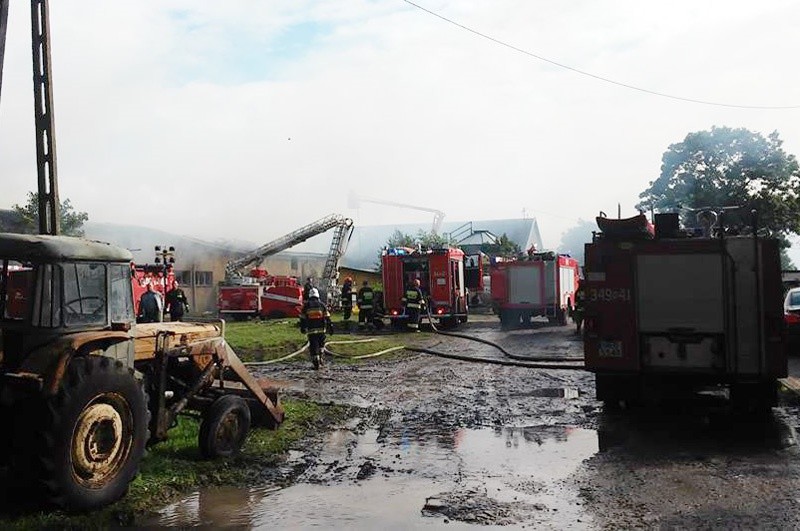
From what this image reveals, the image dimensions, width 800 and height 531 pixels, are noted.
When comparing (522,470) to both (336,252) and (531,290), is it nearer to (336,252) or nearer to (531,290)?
(531,290)

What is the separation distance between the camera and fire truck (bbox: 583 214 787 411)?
799cm

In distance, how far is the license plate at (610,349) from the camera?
28.3ft

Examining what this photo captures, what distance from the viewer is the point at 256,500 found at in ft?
18.4

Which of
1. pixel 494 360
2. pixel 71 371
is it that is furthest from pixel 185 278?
pixel 71 371

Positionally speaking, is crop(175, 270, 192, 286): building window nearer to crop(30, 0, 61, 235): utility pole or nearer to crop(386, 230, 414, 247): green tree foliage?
crop(386, 230, 414, 247): green tree foliage

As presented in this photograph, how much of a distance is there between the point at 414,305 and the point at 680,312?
13.9 meters

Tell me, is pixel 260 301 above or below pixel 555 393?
above

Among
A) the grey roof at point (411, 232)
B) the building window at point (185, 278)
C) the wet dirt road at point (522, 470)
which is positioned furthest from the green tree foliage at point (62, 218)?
the grey roof at point (411, 232)

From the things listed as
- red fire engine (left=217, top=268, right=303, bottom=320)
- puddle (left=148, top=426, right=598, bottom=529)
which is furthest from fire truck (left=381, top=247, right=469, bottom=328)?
puddle (left=148, top=426, right=598, bottom=529)

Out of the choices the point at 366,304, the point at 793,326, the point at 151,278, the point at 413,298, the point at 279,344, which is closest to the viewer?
the point at 793,326

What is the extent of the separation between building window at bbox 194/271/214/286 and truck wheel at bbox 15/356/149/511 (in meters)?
34.2

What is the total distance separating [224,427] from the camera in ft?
21.8

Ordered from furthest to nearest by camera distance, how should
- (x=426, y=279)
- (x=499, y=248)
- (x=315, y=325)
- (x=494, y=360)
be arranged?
1. (x=499, y=248)
2. (x=426, y=279)
3. (x=494, y=360)
4. (x=315, y=325)

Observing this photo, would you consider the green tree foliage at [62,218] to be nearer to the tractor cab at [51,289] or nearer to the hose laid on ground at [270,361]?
the hose laid on ground at [270,361]
